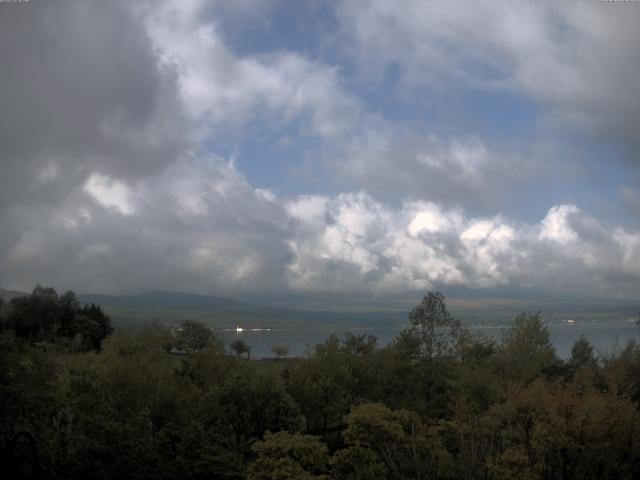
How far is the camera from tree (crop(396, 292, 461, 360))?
2605 cm

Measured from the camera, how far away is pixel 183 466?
39.9 feet

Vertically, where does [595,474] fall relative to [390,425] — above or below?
below

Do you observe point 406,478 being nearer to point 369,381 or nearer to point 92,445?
point 92,445

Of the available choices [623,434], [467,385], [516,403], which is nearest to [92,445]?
[516,403]

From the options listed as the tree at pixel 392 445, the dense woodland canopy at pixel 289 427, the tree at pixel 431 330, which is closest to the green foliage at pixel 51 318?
the tree at pixel 431 330

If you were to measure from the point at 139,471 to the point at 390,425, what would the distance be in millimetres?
4978

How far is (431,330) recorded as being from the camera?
87.6ft

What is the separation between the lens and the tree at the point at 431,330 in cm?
2605

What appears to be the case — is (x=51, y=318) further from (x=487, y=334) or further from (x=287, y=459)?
(x=287, y=459)

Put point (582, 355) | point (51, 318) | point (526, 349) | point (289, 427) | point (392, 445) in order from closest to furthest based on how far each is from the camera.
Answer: point (392, 445)
point (289, 427)
point (526, 349)
point (582, 355)
point (51, 318)

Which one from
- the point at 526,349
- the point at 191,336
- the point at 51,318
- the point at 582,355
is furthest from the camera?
the point at 51,318

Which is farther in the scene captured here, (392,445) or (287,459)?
(392,445)

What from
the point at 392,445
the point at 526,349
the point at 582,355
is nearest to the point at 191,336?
the point at 526,349

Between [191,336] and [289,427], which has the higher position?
[289,427]
